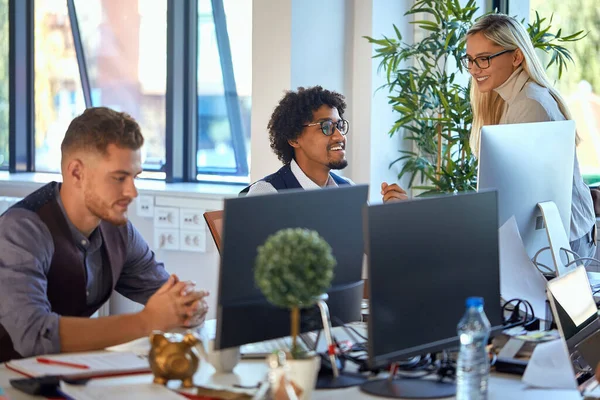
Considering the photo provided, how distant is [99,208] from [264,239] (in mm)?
699

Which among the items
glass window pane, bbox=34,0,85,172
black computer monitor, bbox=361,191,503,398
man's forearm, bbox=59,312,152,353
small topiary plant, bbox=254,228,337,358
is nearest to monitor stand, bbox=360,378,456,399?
A: black computer monitor, bbox=361,191,503,398

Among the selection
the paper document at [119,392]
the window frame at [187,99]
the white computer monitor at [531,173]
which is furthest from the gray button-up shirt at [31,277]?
the window frame at [187,99]

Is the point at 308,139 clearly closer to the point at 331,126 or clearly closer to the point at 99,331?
the point at 331,126

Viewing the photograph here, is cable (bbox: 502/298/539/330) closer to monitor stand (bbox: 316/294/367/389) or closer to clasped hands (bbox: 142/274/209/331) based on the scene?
monitor stand (bbox: 316/294/367/389)

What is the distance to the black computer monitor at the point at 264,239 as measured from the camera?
1.91 metres

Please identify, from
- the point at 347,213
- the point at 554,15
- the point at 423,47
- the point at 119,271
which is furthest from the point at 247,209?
the point at 554,15

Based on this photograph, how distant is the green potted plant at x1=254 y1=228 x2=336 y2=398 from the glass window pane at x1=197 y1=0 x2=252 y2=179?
3480 mm

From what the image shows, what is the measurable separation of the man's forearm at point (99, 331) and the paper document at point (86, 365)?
34 millimetres

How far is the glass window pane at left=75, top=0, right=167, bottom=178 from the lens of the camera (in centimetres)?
528

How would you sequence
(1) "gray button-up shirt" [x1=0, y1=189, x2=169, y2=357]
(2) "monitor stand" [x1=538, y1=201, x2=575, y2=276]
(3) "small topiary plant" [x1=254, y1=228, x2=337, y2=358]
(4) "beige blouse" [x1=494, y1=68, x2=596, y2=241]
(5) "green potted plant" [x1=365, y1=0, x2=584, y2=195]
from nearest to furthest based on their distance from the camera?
(3) "small topiary plant" [x1=254, y1=228, x2=337, y2=358] < (1) "gray button-up shirt" [x1=0, y1=189, x2=169, y2=357] < (2) "monitor stand" [x1=538, y1=201, x2=575, y2=276] < (4) "beige blouse" [x1=494, y1=68, x2=596, y2=241] < (5) "green potted plant" [x1=365, y1=0, x2=584, y2=195]

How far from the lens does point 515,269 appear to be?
8.09ft

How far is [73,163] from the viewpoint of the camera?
8.17ft

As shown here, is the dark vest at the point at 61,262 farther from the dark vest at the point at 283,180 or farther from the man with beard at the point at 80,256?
the dark vest at the point at 283,180

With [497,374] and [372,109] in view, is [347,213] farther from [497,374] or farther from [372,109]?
[372,109]
